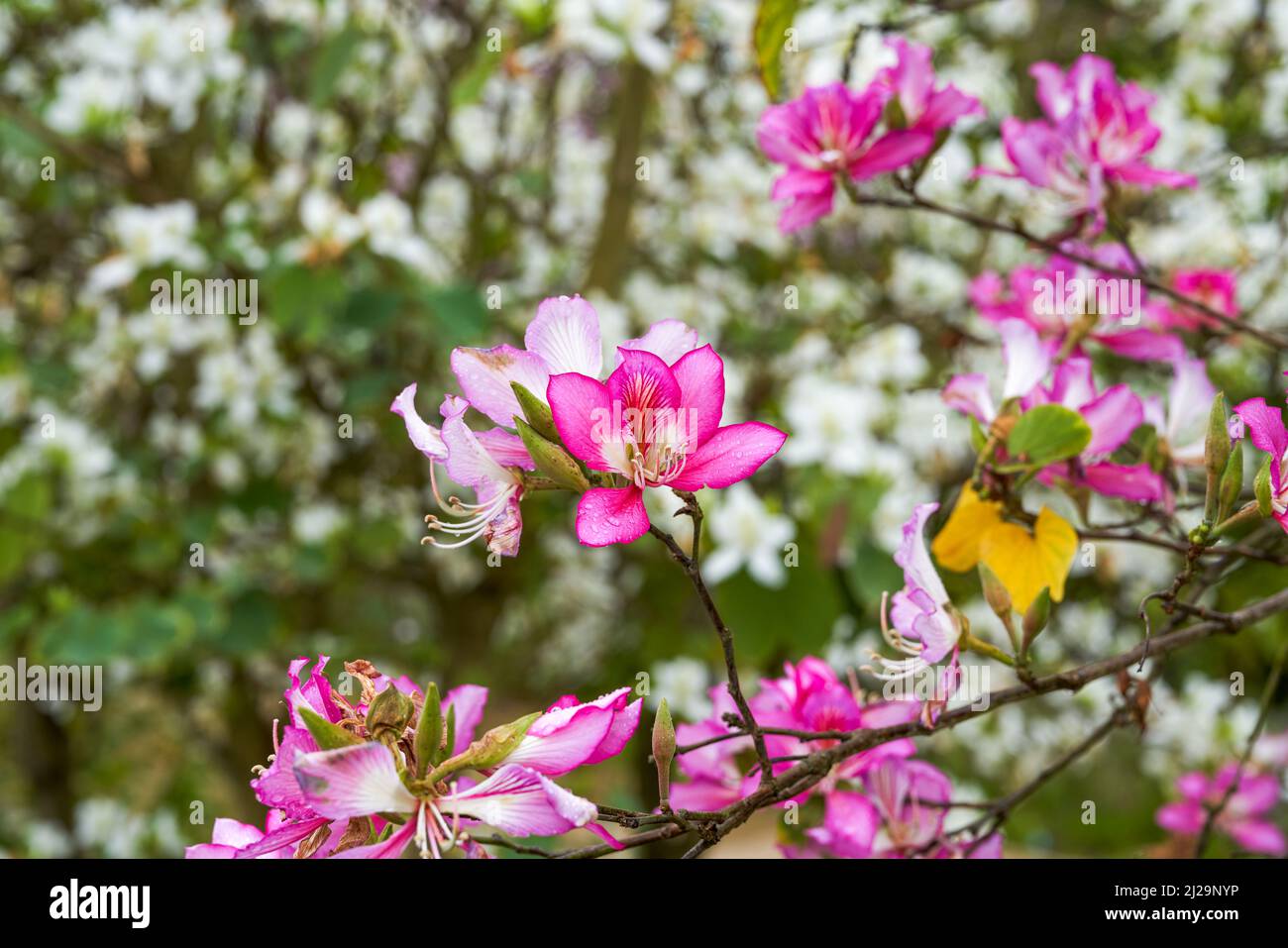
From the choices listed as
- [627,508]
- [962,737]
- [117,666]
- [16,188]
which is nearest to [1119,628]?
[962,737]

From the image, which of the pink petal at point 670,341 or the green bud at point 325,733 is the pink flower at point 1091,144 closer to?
the pink petal at point 670,341

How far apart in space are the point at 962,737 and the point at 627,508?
2.03 metres

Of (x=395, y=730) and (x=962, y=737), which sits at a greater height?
(x=395, y=730)

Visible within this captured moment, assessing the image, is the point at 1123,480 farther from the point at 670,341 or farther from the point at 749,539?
the point at 749,539

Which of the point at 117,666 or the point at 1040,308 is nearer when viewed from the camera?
the point at 1040,308

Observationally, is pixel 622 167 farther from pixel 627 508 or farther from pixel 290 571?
pixel 627 508

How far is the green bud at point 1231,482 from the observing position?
474 millimetres

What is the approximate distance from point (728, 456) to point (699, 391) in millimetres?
28

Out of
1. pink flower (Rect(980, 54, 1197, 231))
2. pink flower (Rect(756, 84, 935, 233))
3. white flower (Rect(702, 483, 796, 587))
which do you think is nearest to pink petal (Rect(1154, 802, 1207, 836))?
white flower (Rect(702, 483, 796, 587))

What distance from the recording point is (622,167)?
76.4 inches

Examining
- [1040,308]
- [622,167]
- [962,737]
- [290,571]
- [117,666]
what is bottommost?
[962,737]

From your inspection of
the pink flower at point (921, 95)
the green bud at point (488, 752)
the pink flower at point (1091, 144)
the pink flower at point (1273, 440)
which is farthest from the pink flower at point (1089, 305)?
the green bud at point (488, 752)

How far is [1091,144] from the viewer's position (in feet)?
2.60
